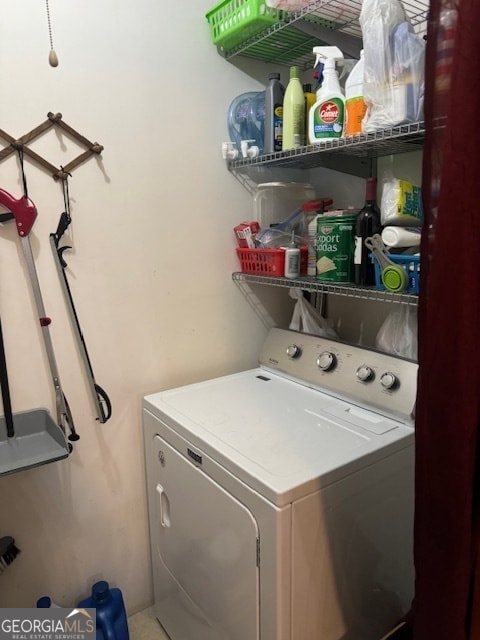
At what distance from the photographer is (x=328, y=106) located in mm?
1328

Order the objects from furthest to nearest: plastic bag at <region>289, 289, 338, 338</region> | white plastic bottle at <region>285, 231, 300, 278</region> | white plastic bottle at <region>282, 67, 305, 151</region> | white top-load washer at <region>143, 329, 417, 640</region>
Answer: plastic bag at <region>289, 289, 338, 338</region> < white plastic bottle at <region>285, 231, 300, 278</region> < white plastic bottle at <region>282, 67, 305, 151</region> < white top-load washer at <region>143, 329, 417, 640</region>

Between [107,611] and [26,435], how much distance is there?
669mm

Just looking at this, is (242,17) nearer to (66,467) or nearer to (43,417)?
(43,417)

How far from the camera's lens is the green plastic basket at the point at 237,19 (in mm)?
1394

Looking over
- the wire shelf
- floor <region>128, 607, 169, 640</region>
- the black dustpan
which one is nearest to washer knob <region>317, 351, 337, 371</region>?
the wire shelf

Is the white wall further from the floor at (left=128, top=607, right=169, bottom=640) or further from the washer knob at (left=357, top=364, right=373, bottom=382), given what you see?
the washer knob at (left=357, top=364, right=373, bottom=382)

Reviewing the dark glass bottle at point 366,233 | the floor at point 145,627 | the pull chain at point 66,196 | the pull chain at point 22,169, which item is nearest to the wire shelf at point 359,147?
the dark glass bottle at point 366,233

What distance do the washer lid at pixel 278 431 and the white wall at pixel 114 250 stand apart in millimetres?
228

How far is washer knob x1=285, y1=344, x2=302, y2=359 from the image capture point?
5.44ft

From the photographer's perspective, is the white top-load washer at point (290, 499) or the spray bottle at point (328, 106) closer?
the white top-load washer at point (290, 499)

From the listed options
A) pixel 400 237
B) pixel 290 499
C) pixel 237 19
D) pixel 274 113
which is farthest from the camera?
pixel 274 113

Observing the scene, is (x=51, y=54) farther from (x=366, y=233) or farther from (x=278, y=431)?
(x=278, y=431)

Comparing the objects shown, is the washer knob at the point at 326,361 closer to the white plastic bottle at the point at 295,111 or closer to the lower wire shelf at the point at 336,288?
the lower wire shelf at the point at 336,288

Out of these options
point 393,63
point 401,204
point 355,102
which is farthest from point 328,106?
point 401,204
